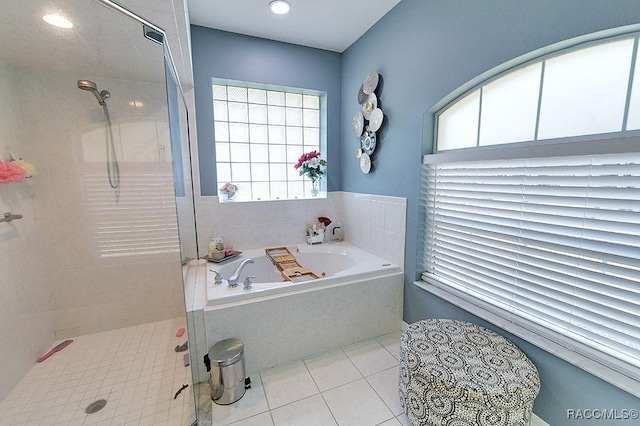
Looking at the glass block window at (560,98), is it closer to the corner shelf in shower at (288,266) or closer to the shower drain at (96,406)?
the corner shelf in shower at (288,266)

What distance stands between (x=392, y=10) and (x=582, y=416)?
2.93m

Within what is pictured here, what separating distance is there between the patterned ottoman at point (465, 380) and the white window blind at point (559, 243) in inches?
11.2

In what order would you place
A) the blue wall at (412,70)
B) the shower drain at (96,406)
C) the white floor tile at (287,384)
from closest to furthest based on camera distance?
the blue wall at (412,70) → the shower drain at (96,406) → the white floor tile at (287,384)

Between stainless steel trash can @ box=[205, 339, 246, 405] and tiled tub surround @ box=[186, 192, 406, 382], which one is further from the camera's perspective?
tiled tub surround @ box=[186, 192, 406, 382]

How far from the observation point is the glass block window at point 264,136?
2.85m

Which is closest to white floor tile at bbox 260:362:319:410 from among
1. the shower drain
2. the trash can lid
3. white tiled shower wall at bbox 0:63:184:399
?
the trash can lid

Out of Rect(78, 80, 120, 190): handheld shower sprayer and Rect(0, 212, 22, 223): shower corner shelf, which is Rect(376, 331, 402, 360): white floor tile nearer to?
Rect(78, 80, 120, 190): handheld shower sprayer

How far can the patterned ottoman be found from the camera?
114 centimetres

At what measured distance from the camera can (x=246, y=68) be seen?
2.68m

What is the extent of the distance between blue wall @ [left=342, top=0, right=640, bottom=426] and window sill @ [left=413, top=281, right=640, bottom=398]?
5cm

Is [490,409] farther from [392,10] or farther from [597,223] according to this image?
[392,10]

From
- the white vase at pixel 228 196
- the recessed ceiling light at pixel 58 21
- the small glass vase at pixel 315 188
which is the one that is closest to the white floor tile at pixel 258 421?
the white vase at pixel 228 196

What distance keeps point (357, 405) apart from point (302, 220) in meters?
1.90

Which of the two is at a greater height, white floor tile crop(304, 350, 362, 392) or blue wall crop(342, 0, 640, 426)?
blue wall crop(342, 0, 640, 426)
